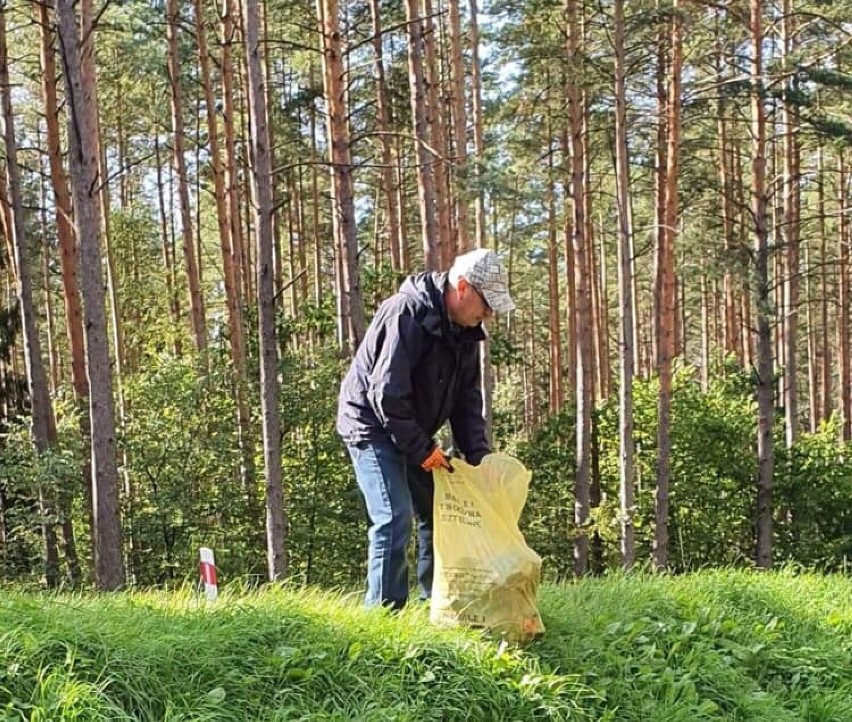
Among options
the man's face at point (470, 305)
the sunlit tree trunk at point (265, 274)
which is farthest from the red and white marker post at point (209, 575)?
the sunlit tree trunk at point (265, 274)

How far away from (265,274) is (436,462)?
6.34 meters

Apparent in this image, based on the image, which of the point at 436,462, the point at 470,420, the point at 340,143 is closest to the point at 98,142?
the point at 340,143

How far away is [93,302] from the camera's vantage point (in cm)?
827

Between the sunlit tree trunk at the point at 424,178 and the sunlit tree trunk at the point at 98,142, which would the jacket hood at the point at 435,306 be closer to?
the sunlit tree trunk at the point at 98,142

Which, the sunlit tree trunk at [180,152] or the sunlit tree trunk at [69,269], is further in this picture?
the sunlit tree trunk at [180,152]

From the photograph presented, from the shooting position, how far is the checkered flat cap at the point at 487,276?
3.79 metres

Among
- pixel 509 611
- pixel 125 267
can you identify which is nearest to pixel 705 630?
pixel 509 611

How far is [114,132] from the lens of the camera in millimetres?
24469

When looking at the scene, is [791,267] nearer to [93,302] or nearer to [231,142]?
[231,142]

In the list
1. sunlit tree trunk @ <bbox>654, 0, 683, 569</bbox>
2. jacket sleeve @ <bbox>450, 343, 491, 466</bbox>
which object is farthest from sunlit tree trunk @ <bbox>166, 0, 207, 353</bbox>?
jacket sleeve @ <bbox>450, 343, 491, 466</bbox>

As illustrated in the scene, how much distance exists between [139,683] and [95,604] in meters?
1.11

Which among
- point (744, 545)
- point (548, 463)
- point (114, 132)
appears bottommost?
point (744, 545)

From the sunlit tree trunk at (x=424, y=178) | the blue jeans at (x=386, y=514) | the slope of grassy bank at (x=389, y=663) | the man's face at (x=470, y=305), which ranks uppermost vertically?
the sunlit tree trunk at (x=424, y=178)

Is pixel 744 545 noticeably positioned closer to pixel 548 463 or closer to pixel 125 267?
pixel 548 463
